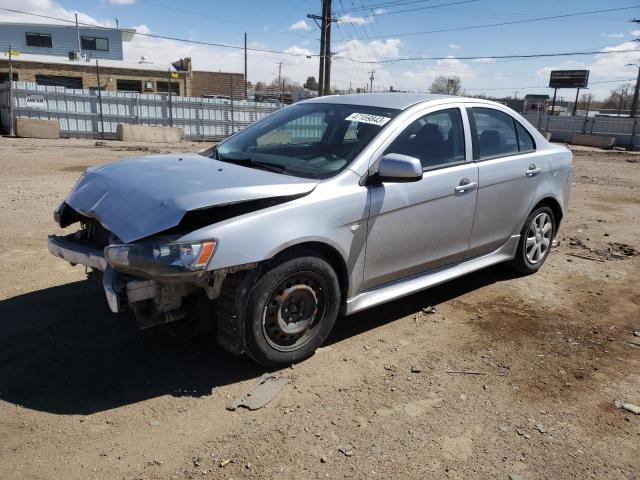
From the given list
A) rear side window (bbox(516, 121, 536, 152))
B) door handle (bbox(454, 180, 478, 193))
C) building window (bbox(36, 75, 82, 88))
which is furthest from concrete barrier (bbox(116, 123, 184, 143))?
door handle (bbox(454, 180, 478, 193))

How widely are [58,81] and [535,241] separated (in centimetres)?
3703

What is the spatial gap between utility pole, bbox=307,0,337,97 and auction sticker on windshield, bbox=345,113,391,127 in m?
25.4

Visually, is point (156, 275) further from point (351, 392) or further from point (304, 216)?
point (351, 392)

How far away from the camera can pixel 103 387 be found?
3.18 m

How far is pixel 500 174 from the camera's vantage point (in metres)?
4.59

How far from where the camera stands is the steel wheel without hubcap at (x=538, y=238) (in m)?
5.26

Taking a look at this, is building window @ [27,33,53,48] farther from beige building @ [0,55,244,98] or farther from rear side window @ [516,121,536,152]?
rear side window @ [516,121,536,152]

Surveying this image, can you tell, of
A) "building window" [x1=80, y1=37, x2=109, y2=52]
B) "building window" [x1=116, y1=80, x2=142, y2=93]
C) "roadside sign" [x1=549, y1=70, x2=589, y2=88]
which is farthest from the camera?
"roadside sign" [x1=549, y1=70, x2=589, y2=88]

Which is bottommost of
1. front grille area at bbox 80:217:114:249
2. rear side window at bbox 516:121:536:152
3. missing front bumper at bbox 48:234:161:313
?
missing front bumper at bbox 48:234:161:313

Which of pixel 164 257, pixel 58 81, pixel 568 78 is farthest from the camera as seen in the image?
pixel 568 78

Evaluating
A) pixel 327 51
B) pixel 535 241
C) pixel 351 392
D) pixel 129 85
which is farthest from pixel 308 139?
pixel 129 85

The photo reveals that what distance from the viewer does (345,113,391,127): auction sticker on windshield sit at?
3896 mm

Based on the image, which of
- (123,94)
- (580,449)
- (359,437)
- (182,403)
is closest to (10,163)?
(123,94)

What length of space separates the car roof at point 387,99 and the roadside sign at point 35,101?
19.5m
